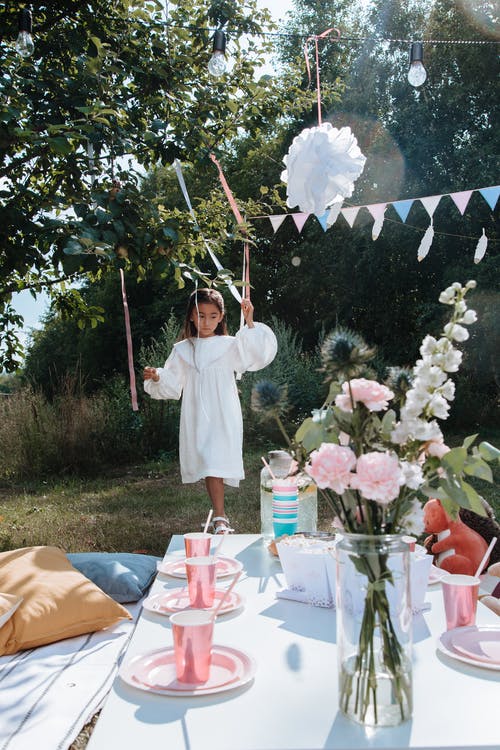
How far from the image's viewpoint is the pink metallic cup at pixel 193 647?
1.20 metres

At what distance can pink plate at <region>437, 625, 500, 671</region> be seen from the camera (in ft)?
4.22

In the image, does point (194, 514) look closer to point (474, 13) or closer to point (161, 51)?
point (161, 51)

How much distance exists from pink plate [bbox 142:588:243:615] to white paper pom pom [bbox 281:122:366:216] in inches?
45.0

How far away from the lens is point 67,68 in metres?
4.04

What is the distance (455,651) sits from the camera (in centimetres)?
136

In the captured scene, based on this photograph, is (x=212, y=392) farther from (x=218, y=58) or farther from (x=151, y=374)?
(x=218, y=58)

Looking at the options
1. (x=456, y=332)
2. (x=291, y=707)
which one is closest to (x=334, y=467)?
(x=456, y=332)

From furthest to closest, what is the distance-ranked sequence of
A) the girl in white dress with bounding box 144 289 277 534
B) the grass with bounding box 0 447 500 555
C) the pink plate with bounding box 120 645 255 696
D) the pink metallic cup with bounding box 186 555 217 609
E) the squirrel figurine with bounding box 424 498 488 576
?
1. the grass with bounding box 0 447 500 555
2. the girl in white dress with bounding box 144 289 277 534
3. the squirrel figurine with bounding box 424 498 488 576
4. the pink metallic cup with bounding box 186 555 217 609
5. the pink plate with bounding box 120 645 255 696

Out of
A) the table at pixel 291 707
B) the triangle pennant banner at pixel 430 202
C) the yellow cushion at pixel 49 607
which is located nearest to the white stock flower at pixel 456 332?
the table at pixel 291 707

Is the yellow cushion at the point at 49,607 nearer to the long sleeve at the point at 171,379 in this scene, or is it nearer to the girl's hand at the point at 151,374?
the girl's hand at the point at 151,374

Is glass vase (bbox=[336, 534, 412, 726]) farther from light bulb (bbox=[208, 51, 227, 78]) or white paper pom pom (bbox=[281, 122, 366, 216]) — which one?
light bulb (bbox=[208, 51, 227, 78])

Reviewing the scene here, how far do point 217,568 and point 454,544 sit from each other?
1390mm

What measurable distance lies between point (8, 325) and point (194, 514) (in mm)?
2056

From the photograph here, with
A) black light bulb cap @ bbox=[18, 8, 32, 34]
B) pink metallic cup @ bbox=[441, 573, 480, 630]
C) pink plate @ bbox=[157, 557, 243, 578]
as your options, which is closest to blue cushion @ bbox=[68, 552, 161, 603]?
pink plate @ bbox=[157, 557, 243, 578]
